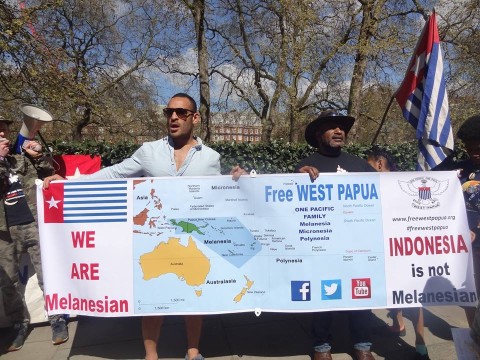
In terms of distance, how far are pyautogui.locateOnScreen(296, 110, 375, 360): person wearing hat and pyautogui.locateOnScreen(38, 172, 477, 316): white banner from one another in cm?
17

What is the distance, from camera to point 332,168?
10.5ft

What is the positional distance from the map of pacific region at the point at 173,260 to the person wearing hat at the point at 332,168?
993mm

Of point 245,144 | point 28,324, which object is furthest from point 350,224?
point 245,144

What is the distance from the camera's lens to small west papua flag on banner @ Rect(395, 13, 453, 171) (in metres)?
3.55

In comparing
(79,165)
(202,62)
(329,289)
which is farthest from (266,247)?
(202,62)

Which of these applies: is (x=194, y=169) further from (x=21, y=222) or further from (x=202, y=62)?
(x=202, y=62)

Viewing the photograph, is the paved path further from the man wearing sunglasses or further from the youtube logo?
the youtube logo

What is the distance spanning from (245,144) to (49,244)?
5191 mm

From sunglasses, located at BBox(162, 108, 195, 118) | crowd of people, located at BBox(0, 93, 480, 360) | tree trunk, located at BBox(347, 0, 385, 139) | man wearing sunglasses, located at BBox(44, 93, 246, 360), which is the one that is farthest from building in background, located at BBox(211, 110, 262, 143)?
sunglasses, located at BBox(162, 108, 195, 118)

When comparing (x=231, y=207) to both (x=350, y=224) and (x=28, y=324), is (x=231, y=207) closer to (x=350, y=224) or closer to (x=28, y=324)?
(x=350, y=224)

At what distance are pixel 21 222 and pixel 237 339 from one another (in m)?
2.21

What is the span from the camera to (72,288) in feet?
10.1

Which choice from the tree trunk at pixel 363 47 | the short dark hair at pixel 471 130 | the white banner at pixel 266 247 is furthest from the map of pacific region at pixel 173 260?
the tree trunk at pixel 363 47

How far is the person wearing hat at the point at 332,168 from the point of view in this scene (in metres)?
3.10
